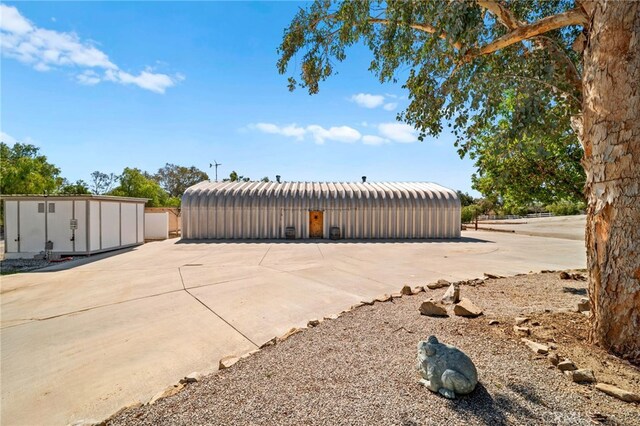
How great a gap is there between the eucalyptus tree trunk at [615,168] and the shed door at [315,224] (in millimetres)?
18908

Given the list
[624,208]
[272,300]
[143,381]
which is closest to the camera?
[624,208]

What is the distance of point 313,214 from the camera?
879 inches

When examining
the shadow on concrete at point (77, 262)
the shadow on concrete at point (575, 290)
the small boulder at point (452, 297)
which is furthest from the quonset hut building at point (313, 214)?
the small boulder at point (452, 297)

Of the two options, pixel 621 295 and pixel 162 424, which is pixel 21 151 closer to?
pixel 162 424

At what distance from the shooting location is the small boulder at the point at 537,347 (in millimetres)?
3564

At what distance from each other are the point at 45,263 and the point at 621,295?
17859 mm

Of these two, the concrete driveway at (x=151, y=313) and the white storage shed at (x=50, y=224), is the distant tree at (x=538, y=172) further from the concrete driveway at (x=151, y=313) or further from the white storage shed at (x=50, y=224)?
the white storage shed at (x=50, y=224)

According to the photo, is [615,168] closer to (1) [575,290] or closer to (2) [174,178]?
(1) [575,290]

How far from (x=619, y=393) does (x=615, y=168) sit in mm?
2375

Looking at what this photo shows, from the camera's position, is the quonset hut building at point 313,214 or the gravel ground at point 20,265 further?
the quonset hut building at point 313,214

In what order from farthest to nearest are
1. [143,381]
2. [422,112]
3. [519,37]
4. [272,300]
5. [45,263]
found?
[45,263] → [272,300] → [422,112] → [519,37] → [143,381]

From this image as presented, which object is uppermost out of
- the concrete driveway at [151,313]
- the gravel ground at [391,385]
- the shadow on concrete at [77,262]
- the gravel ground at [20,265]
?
the gravel ground at [391,385]

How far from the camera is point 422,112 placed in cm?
577

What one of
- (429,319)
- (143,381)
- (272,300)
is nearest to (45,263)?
(272,300)
